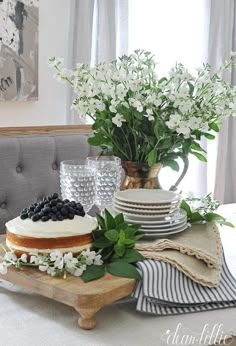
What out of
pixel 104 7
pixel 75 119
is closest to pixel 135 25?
pixel 104 7

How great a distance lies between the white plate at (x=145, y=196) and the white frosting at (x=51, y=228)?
17cm

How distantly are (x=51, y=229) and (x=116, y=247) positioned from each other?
0.13 m

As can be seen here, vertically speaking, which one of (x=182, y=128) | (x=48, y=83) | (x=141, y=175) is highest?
(x=48, y=83)

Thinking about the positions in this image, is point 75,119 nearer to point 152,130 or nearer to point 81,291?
point 152,130

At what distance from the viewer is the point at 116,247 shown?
105cm

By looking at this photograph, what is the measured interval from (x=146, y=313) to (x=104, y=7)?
8.02 ft

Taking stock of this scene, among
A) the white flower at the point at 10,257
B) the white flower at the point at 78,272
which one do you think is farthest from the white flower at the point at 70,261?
the white flower at the point at 10,257

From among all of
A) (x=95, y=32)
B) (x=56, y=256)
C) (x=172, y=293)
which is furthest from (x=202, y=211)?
(x=95, y=32)

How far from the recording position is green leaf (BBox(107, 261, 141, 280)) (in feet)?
3.21

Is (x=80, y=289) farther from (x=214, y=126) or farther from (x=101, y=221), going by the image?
(x=214, y=126)

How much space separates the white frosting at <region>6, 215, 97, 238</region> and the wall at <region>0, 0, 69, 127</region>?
1909mm

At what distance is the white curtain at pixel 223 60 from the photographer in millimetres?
3629

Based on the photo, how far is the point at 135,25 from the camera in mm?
3377

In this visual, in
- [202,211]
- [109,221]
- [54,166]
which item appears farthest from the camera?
[54,166]
